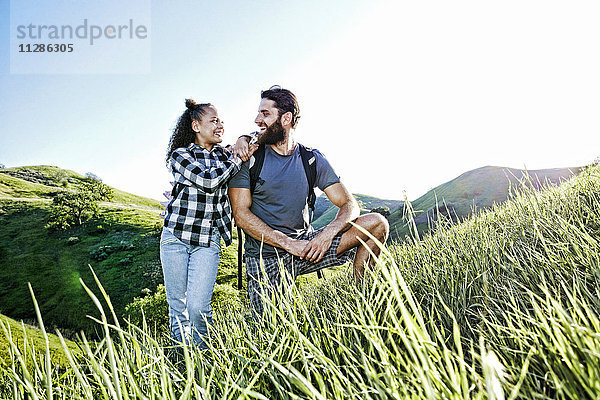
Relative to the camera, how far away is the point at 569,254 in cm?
154

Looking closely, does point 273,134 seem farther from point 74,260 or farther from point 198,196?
point 74,260

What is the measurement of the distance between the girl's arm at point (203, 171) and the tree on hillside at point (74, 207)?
954cm

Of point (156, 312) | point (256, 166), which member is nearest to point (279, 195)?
point (256, 166)

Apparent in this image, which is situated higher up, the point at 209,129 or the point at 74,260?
the point at 209,129

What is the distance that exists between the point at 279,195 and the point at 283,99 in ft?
3.58

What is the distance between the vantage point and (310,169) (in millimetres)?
3592

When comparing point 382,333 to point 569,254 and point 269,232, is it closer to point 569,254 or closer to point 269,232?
point 569,254

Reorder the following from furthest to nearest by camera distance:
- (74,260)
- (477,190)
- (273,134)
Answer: (74,260), (477,190), (273,134)

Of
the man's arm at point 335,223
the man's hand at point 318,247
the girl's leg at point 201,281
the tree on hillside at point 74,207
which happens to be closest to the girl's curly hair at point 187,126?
the girl's leg at point 201,281

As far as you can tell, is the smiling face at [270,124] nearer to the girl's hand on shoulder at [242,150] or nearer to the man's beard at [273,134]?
the man's beard at [273,134]

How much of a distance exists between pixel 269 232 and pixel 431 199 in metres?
6.01

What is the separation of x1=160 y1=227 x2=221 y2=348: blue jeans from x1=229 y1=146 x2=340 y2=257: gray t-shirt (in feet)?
1.72

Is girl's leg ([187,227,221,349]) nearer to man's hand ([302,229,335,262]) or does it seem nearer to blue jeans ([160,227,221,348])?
blue jeans ([160,227,221,348])

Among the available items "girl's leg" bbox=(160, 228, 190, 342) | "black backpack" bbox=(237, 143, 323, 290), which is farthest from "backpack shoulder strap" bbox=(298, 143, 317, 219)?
"girl's leg" bbox=(160, 228, 190, 342)
